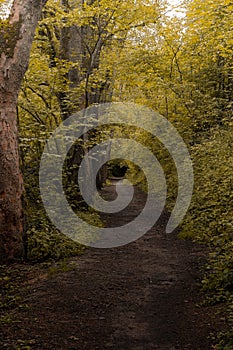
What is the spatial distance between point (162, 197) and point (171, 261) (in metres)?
9.63

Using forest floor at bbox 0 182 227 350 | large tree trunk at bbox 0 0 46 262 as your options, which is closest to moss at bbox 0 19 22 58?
large tree trunk at bbox 0 0 46 262

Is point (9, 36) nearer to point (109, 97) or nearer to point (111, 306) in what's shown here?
point (111, 306)

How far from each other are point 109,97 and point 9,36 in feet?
53.1

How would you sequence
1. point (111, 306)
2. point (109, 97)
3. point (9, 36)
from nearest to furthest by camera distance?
point (111, 306)
point (9, 36)
point (109, 97)

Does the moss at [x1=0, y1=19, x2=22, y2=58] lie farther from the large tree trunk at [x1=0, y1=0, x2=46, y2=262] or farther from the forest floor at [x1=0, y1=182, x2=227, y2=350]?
the forest floor at [x1=0, y1=182, x2=227, y2=350]

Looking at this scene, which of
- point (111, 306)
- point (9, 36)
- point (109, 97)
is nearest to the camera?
point (111, 306)

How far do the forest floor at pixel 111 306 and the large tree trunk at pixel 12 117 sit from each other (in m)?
0.69

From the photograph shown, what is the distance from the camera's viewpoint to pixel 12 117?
25.5 ft

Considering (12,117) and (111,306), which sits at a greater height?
(12,117)

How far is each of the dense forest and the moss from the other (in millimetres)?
20

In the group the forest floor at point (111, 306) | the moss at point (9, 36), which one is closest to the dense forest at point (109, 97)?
the moss at point (9, 36)

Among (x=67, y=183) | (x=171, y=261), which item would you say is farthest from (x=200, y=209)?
(x=67, y=183)

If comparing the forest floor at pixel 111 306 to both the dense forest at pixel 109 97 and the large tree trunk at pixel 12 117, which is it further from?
the large tree trunk at pixel 12 117

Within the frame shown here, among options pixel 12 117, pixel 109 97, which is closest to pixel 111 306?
pixel 12 117
